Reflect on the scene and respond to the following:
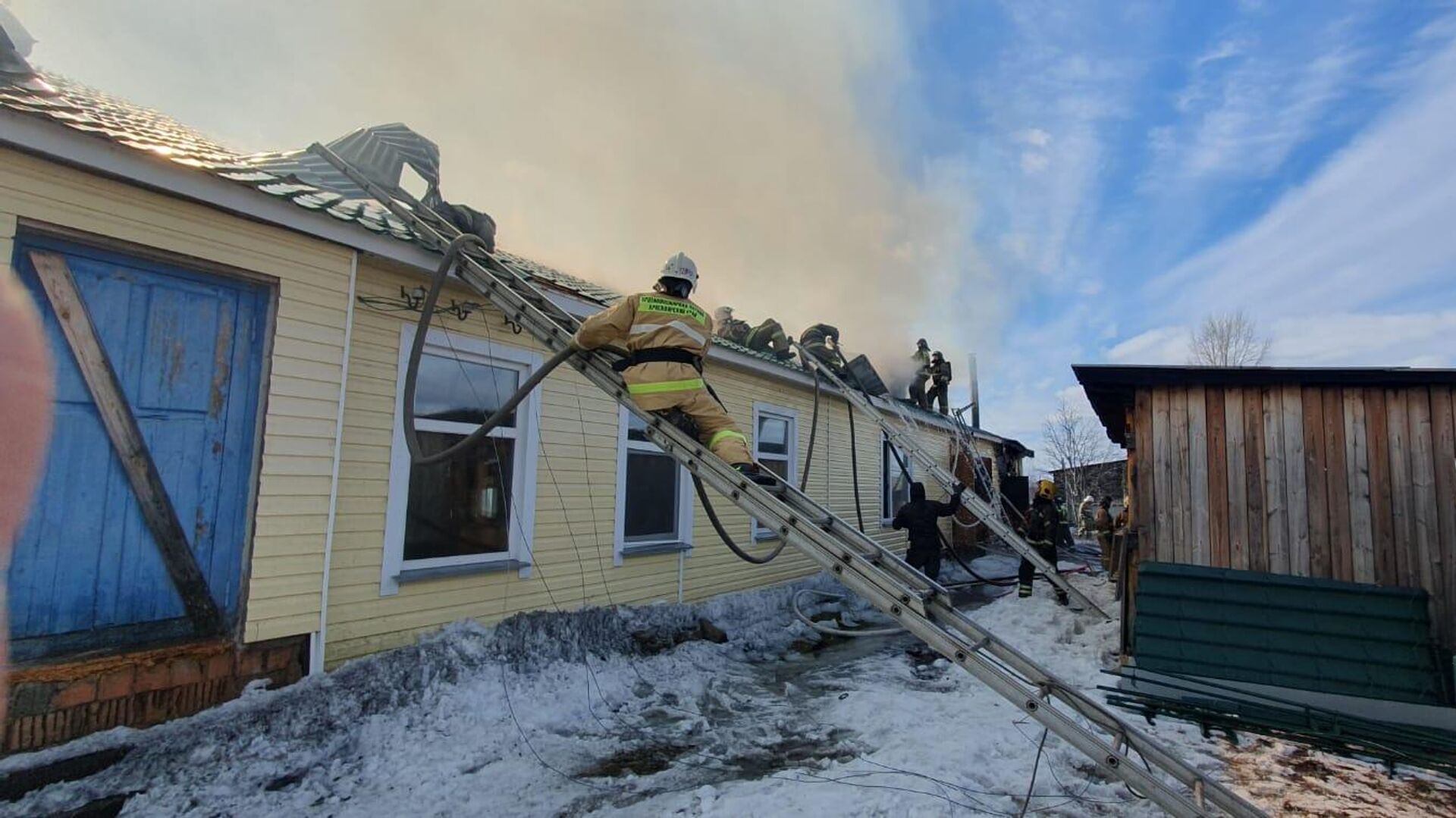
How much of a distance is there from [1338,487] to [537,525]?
21.5ft

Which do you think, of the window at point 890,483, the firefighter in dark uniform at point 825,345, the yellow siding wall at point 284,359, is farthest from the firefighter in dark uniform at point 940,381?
the yellow siding wall at point 284,359

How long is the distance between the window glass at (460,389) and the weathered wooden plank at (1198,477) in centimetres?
585

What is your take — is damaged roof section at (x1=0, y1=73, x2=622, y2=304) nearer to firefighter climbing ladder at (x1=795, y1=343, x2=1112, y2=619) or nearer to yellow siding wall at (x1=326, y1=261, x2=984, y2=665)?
yellow siding wall at (x1=326, y1=261, x2=984, y2=665)

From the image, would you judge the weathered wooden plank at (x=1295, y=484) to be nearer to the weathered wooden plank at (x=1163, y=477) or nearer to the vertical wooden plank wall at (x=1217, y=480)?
the vertical wooden plank wall at (x=1217, y=480)

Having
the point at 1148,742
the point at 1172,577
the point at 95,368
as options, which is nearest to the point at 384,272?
the point at 95,368

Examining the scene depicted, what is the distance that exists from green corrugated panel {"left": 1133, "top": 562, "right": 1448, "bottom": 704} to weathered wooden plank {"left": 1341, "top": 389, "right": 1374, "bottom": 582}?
0.19 m

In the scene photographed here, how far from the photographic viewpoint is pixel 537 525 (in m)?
5.87

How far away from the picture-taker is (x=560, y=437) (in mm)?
6184

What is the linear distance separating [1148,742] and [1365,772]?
2.64m

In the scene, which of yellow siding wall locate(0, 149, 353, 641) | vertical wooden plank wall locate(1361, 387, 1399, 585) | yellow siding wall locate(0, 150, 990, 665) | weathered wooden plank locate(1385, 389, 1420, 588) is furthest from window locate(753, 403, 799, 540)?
weathered wooden plank locate(1385, 389, 1420, 588)

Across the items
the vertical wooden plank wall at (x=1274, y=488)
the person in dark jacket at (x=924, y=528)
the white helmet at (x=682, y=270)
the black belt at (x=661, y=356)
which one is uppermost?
the white helmet at (x=682, y=270)

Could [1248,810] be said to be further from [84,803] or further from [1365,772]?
[84,803]

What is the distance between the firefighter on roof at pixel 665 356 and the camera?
3.87 metres

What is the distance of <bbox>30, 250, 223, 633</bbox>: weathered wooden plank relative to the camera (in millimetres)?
3436
